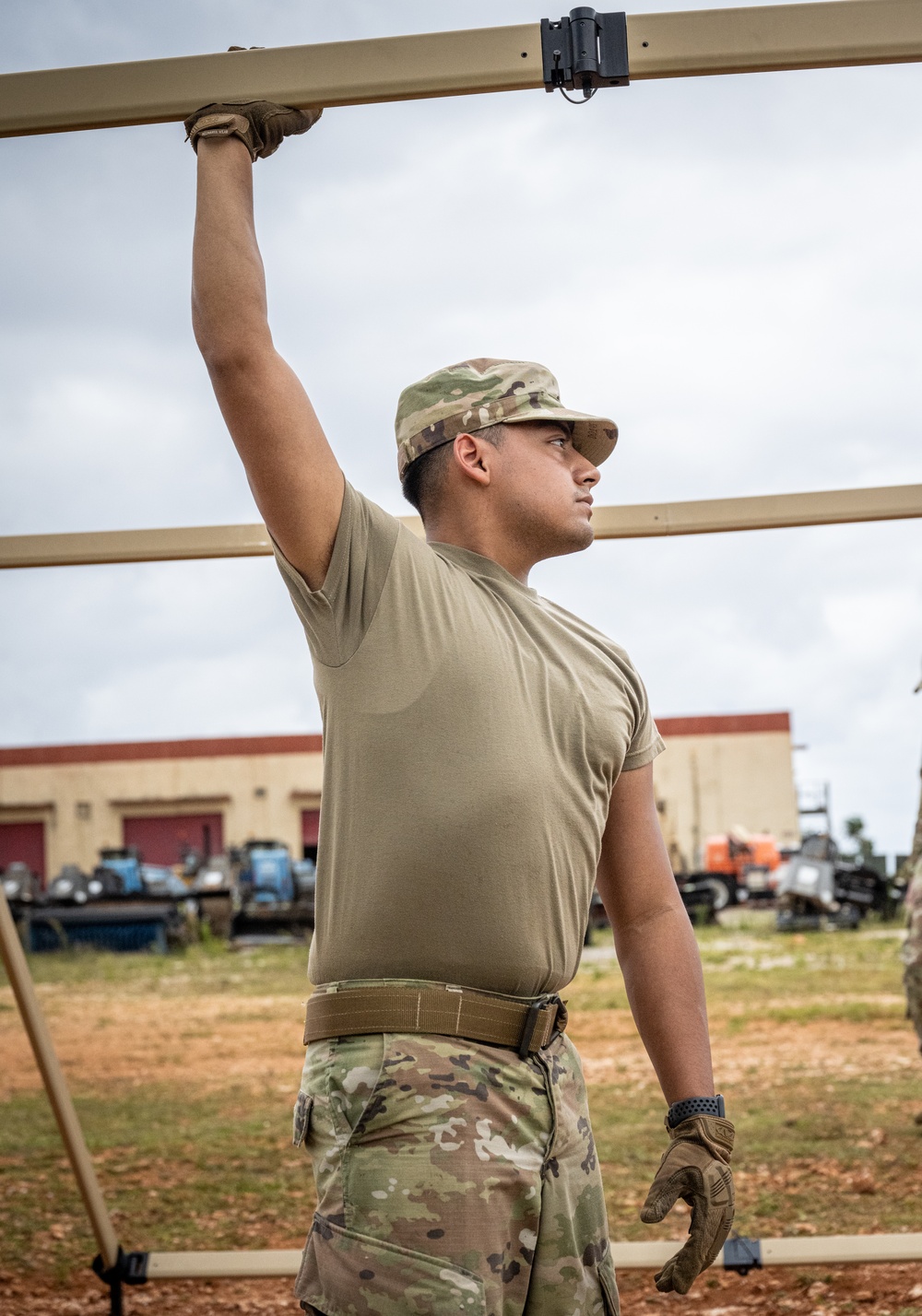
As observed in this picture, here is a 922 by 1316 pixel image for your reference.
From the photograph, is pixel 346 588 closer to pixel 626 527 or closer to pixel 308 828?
pixel 626 527

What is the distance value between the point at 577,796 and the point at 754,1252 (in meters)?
2.13

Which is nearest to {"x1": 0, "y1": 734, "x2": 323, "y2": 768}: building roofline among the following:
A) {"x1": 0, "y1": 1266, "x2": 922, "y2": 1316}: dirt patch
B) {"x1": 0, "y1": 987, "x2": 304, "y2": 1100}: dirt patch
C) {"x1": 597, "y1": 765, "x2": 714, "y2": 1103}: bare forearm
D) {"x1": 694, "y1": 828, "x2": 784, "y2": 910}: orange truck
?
{"x1": 0, "y1": 987, "x2": 304, "y2": 1100}: dirt patch

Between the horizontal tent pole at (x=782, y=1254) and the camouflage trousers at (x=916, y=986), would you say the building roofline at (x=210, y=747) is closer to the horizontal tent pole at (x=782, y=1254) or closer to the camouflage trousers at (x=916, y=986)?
the camouflage trousers at (x=916, y=986)

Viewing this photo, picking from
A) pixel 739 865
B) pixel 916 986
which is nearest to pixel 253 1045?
pixel 739 865

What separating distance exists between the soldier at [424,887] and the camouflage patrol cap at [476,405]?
0.27 m

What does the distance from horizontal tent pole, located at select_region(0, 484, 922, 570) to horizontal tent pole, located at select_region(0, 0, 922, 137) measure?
1388 millimetres

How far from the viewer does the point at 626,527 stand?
3.13 m

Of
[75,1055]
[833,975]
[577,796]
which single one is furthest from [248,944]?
[577,796]

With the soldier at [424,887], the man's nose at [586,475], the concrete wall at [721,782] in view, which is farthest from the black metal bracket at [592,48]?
the concrete wall at [721,782]

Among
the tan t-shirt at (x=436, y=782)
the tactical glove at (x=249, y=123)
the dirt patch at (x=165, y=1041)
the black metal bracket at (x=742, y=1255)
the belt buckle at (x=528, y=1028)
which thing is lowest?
the dirt patch at (x=165, y=1041)

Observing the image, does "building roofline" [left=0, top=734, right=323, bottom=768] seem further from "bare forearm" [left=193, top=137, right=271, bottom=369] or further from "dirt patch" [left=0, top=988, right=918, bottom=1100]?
"bare forearm" [left=193, top=137, right=271, bottom=369]

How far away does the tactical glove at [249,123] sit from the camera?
1751 mm

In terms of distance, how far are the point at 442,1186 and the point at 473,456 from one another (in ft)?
3.43

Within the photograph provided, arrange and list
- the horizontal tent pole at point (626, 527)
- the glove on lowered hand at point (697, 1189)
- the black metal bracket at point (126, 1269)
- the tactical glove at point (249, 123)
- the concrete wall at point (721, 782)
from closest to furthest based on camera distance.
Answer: the tactical glove at point (249, 123), the glove on lowered hand at point (697, 1189), the horizontal tent pole at point (626, 527), the black metal bracket at point (126, 1269), the concrete wall at point (721, 782)
